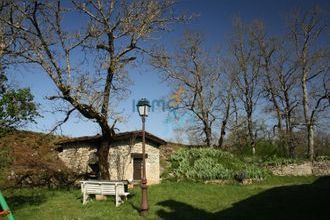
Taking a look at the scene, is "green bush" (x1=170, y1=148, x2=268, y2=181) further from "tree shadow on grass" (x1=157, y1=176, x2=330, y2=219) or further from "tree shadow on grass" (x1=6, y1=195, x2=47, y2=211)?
"tree shadow on grass" (x1=6, y1=195, x2=47, y2=211)

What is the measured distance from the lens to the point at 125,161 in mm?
23203

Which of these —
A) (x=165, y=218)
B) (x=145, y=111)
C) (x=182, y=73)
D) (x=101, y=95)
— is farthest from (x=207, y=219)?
(x=182, y=73)

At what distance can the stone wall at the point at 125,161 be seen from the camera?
23.2 metres

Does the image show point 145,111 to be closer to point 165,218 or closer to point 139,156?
point 165,218

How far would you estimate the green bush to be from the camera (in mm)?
22312

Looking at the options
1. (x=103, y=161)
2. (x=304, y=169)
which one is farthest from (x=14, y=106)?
(x=304, y=169)

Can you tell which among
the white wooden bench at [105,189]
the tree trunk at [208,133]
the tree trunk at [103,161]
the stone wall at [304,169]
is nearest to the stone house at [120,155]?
the tree trunk at [103,161]

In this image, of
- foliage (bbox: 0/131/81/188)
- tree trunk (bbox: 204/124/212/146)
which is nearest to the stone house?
foliage (bbox: 0/131/81/188)

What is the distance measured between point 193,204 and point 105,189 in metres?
3.64

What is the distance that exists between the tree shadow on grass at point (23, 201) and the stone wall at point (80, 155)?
651 centimetres

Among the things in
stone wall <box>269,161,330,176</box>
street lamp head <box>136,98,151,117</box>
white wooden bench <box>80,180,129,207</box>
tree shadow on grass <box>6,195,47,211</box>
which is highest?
street lamp head <box>136,98,151,117</box>

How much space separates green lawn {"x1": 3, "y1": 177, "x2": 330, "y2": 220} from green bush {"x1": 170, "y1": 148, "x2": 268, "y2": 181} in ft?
13.4

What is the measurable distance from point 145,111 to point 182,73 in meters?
21.4

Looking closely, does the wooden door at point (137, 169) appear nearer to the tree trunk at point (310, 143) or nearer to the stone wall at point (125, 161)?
the stone wall at point (125, 161)
